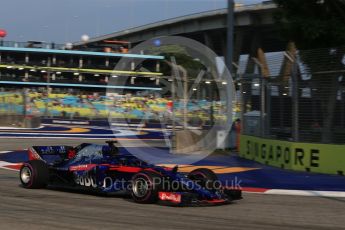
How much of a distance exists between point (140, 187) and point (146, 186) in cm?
21

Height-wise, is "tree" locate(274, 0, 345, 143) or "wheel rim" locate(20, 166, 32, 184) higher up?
"tree" locate(274, 0, 345, 143)

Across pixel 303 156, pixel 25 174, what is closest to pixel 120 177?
pixel 25 174

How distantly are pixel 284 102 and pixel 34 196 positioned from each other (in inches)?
350

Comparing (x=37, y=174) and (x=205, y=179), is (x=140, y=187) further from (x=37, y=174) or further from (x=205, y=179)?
(x=37, y=174)

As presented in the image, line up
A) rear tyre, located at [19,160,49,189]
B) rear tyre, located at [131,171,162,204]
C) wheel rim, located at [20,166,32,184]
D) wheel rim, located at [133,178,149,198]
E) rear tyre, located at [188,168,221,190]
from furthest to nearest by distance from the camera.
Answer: wheel rim, located at [20,166,32,184], rear tyre, located at [19,160,49,189], rear tyre, located at [188,168,221,190], wheel rim, located at [133,178,149,198], rear tyre, located at [131,171,162,204]

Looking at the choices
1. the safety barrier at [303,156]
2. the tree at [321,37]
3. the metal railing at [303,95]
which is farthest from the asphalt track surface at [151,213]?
the tree at [321,37]

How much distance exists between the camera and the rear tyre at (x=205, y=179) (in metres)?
9.09

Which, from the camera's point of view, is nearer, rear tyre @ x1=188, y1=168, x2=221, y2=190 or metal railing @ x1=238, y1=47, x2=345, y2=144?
rear tyre @ x1=188, y1=168, x2=221, y2=190

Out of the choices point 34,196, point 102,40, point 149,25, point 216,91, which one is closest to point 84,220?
point 34,196

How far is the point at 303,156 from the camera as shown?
1480cm

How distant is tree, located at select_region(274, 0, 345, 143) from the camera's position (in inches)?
557

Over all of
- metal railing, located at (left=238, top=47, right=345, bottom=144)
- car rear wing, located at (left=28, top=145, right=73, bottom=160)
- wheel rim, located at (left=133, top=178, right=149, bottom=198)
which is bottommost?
wheel rim, located at (left=133, top=178, right=149, bottom=198)

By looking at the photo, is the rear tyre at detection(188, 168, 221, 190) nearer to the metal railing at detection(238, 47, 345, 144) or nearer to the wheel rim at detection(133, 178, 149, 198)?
the wheel rim at detection(133, 178, 149, 198)

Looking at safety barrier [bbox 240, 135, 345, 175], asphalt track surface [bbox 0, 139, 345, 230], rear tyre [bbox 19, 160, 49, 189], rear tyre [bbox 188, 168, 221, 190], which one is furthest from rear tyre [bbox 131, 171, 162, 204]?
safety barrier [bbox 240, 135, 345, 175]
